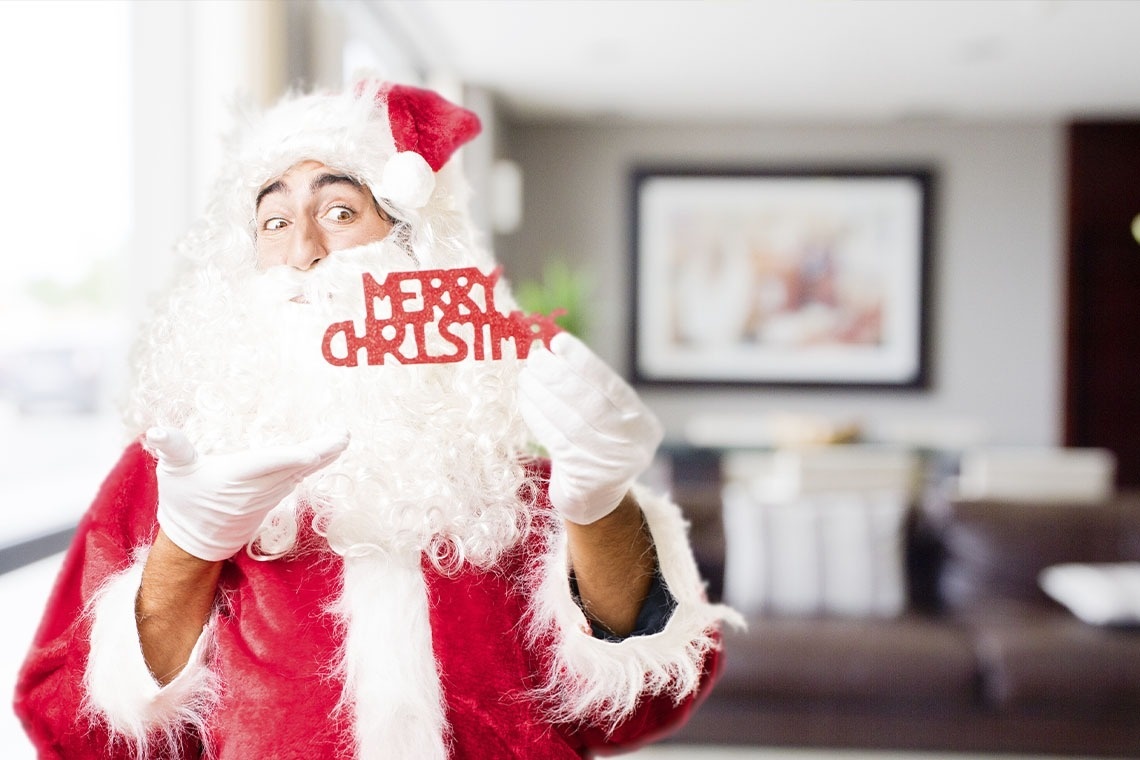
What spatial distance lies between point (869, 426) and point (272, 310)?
4649 millimetres

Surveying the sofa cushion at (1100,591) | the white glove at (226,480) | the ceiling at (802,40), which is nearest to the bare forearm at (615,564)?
the white glove at (226,480)

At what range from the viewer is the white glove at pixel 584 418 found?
0.74m

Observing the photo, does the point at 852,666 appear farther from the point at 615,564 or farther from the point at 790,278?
the point at 790,278

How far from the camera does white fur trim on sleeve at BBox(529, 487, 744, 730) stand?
0.91 metres

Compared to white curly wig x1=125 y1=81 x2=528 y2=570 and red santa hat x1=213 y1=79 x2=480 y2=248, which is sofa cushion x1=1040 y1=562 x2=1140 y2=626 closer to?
white curly wig x1=125 y1=81 x2=528 y2=570

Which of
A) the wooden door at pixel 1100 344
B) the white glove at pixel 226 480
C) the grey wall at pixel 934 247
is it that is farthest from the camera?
the grey wall at pixel 934 247

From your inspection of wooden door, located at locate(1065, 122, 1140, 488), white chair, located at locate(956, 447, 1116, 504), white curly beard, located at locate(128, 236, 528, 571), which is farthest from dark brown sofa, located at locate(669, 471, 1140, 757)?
wooden door, located at locate(1065, 122, 1140, 488)

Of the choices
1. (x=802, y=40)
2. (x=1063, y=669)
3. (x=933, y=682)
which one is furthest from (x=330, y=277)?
(x=1063, y=669)

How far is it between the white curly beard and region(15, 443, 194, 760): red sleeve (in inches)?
3.2

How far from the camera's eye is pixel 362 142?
3.11ft

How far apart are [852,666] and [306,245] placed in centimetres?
208

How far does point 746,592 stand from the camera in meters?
2.74

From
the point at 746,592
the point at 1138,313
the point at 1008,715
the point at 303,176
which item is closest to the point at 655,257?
the point at 1138,313

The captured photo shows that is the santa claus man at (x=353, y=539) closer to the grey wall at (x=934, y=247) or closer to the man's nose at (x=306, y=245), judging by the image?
the man's nose at (x=306, y=245)
